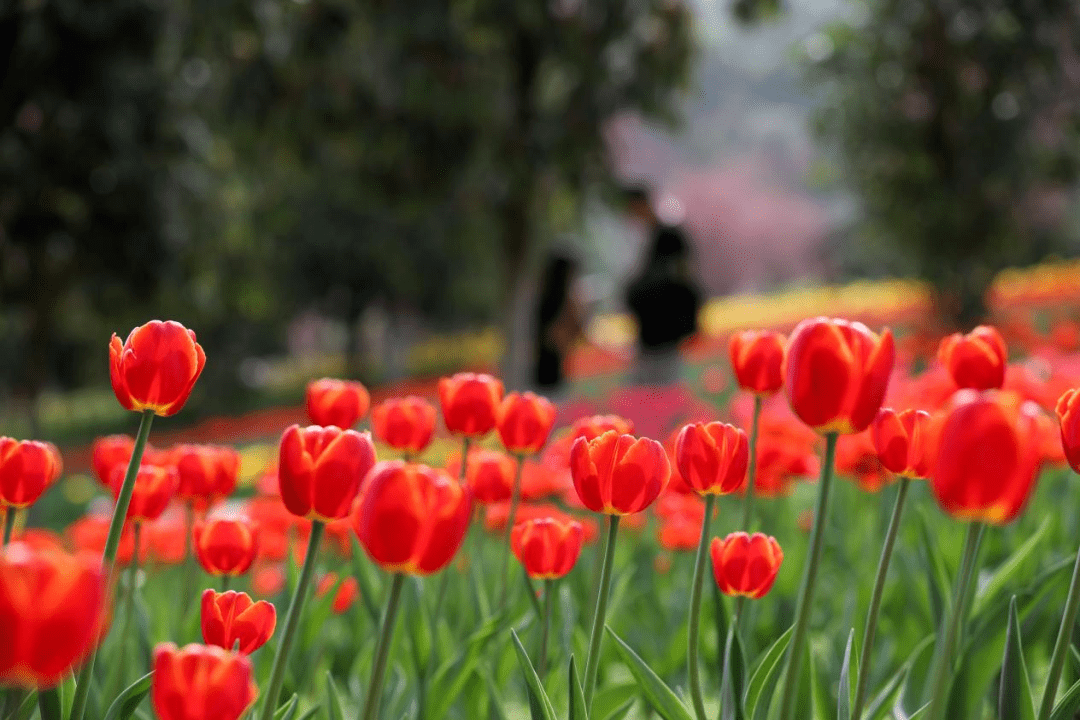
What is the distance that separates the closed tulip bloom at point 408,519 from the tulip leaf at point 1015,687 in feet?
2.31

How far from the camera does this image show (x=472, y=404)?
4.88 ft

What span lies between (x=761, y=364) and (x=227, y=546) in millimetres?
783

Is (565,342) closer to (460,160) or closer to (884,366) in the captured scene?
(460,160)

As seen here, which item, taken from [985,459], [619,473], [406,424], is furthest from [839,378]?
[406,424]

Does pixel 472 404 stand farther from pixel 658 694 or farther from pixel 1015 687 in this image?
pixel 1015 687

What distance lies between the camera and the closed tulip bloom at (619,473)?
3.43 feet

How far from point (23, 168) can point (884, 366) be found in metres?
7.57

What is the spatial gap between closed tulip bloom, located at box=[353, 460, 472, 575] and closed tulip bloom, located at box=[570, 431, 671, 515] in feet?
1.00

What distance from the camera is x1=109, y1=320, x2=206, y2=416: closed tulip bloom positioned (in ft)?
3.21

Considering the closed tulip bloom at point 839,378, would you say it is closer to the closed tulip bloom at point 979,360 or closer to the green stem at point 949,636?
the green stem at point 949,636

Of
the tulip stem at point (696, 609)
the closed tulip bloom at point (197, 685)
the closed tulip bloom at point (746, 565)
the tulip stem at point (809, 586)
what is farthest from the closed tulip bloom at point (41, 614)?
the closed tulip bloom at point (746, 565)

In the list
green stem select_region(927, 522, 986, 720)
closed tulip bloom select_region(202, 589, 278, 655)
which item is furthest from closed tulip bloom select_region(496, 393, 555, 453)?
green stem select_region(927, 522, 986, 720)

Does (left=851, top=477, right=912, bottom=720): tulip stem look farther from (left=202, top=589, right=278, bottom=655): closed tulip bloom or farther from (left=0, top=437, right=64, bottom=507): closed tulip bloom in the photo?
(left=0, top=437, right=64, bottom=507): closed tulip bloom

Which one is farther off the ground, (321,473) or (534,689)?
(321,473)
